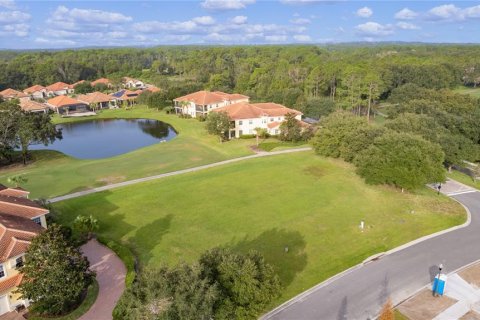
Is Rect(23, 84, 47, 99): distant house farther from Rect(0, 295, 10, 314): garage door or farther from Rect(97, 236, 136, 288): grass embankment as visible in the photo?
Rect(0, 295, 10, 314): garage door

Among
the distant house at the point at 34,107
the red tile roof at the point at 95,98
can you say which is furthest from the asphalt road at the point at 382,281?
the red tile roof at the point at 95,98

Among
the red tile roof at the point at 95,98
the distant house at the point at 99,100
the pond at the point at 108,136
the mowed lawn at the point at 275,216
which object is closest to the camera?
the mowed lawn at the point at 275,216

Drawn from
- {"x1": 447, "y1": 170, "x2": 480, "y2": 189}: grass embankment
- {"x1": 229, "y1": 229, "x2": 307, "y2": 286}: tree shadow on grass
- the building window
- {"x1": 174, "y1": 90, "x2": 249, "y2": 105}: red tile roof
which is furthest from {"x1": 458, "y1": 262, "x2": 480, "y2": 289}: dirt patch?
{"x1": 174, "y1": 90, "x2": 249, "y2": 105}: red tile roof

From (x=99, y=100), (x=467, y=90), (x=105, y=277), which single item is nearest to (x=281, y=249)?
(x=105, y=277)

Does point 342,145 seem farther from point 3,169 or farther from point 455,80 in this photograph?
point 455,80

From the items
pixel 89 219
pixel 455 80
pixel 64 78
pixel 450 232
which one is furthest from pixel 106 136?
pixel 455 80

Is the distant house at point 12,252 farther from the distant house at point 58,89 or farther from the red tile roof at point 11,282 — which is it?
the distant house at point 58,89
